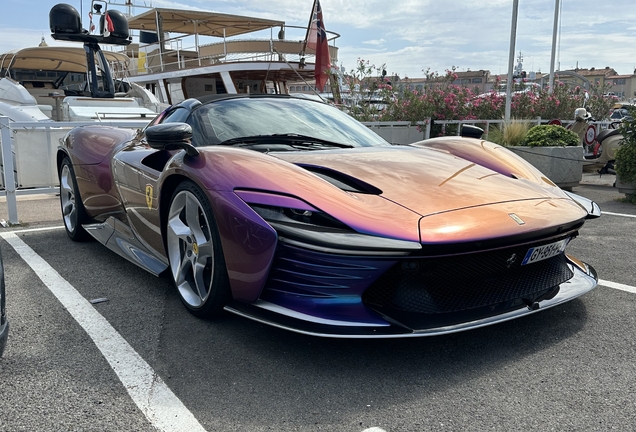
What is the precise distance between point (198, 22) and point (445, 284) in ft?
55.8

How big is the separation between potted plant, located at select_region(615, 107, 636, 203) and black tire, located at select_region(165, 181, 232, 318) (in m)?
5.49

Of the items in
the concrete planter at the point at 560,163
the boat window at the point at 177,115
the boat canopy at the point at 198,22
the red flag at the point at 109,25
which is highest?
the boat canopy at the point at 198,22

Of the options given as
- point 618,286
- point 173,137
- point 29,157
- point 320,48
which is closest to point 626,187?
point 618,286

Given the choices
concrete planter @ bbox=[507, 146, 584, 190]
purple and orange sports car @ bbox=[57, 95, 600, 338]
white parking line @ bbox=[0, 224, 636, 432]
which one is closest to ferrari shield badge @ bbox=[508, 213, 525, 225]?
purple and orange sports car @ bbox=[57, 95, 600, 338]

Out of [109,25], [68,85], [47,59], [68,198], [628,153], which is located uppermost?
[109,25]

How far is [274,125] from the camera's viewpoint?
328 cm

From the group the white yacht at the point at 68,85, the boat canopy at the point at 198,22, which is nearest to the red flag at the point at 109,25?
the white yacht at the point at 68,85

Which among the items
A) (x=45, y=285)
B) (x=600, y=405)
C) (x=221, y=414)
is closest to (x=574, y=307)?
(x=600, y=405)

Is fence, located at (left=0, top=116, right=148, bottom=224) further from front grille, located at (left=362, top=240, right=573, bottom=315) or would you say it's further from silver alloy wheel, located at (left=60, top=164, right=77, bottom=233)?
front grille, located at (left=362, top=240, right=573, bottom=315)

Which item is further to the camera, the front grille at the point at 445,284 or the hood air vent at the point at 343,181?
the hood air vent at the point at 343,181

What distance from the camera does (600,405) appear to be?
191 cm

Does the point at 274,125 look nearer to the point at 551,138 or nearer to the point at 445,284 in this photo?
the point at 445,284

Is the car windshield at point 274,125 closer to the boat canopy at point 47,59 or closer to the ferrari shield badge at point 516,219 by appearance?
the ferrari shield badge at point 516,219

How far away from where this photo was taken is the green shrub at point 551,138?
7.53 meters
